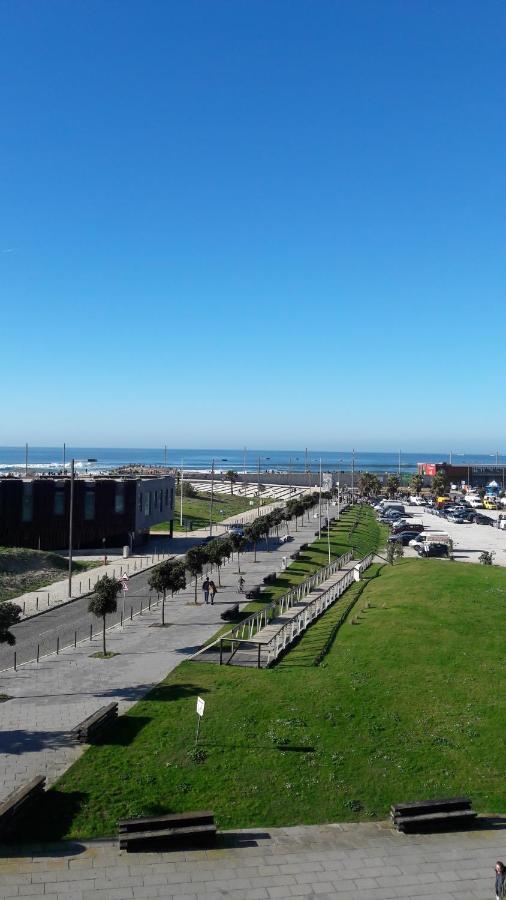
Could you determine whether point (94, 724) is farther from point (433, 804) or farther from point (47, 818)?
point (433, 804)

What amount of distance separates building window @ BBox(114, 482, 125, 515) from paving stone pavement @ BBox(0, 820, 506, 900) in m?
47.7

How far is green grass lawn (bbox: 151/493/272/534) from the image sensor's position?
79.8m

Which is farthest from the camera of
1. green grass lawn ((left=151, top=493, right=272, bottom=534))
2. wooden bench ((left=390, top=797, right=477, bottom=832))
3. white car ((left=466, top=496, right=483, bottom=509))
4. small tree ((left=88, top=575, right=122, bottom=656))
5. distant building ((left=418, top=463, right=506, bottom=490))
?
distant building ((left=418, top=463, right=506, bottom=490))

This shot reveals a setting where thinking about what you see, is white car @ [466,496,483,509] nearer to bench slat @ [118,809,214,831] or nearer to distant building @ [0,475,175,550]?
distant building @ [0,475,175,550]

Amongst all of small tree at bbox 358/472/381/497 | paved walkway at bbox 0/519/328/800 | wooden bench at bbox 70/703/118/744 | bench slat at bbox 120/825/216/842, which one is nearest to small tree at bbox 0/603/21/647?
paved walkway at bbox 0/519/328/800

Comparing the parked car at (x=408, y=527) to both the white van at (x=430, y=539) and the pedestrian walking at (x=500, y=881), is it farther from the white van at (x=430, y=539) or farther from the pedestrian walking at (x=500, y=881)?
the pedestrian walking at (x=500, y=881)

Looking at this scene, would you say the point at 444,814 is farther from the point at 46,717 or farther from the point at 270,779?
the point at 46,717

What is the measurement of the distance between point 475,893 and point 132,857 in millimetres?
6085

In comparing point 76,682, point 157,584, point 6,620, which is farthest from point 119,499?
point 6,620

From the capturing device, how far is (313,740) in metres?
17.7

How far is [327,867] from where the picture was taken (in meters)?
12.8

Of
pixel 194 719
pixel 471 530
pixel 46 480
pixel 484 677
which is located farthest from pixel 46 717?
pixel 471 530

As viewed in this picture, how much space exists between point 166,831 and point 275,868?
2143 mm

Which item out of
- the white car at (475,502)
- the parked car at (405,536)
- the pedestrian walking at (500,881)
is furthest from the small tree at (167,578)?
the white car at (475,502)
